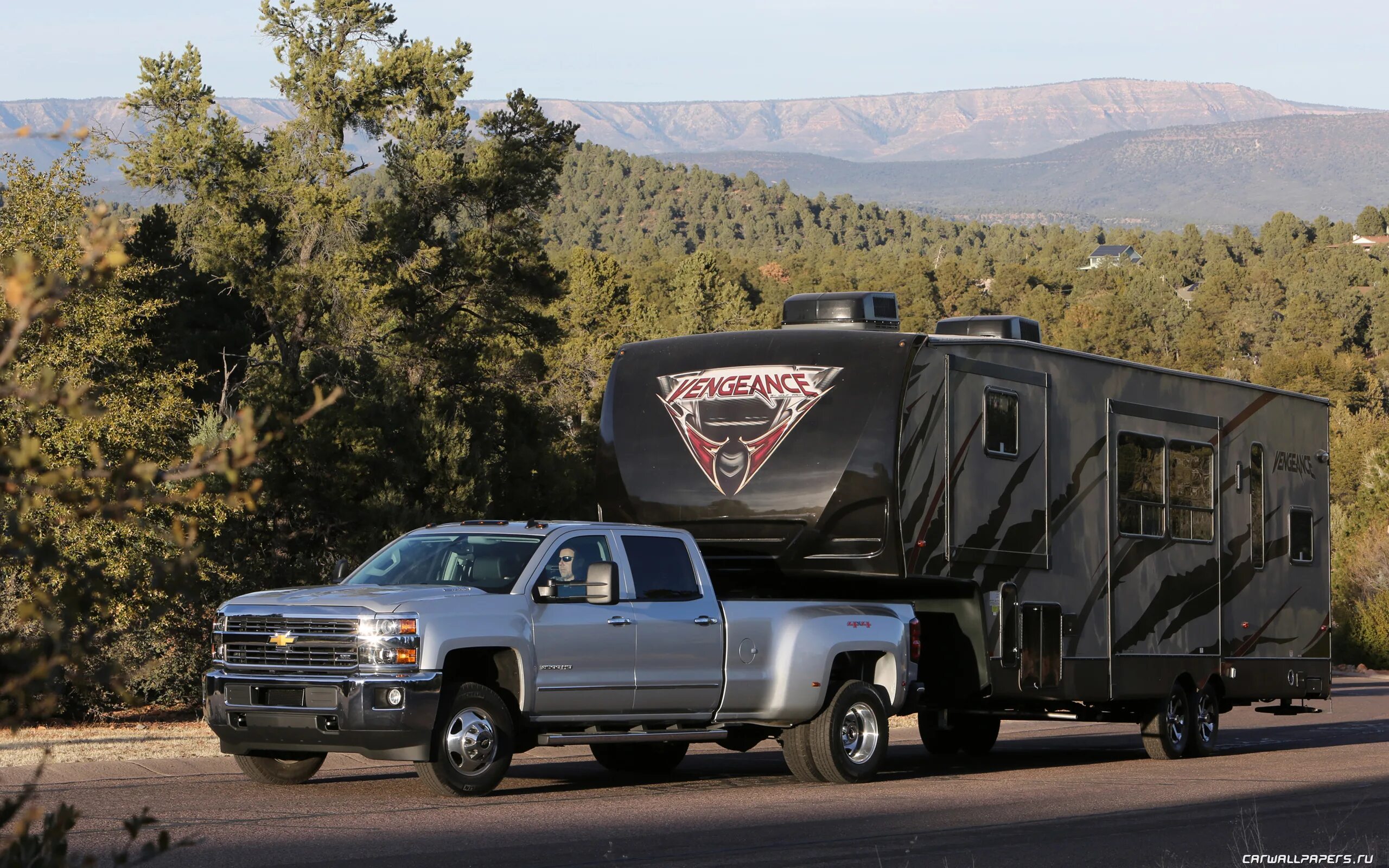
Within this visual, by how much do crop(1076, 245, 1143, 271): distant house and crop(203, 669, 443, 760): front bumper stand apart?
126m

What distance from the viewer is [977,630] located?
45.8 feet

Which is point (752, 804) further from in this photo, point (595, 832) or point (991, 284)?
point (991, 284)

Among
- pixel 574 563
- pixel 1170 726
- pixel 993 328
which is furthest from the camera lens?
pixel 1170 726

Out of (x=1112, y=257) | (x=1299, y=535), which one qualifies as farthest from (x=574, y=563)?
(x=1112, y=257)

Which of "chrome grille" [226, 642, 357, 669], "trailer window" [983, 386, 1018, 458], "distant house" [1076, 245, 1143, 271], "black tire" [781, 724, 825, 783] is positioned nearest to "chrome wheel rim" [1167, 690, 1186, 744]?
"trailer window" [983, 386, 1018, 458]

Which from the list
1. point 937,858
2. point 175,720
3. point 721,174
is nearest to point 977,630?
point 937,858

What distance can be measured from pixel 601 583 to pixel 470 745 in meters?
1.45

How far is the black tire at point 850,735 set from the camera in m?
13.2

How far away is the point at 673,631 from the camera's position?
1240cm

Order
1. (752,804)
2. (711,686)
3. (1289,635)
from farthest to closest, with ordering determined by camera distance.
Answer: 1. (1289,635)
2. (711,686)
3. (752,804)

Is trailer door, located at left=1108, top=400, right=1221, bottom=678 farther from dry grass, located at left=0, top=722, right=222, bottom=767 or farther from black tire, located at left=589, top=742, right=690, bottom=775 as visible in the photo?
dry grass, located at left=0, top=722, right=222, bottom=767

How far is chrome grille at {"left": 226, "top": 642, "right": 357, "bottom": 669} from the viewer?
11133 millimetres

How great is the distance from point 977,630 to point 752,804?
10.00ft

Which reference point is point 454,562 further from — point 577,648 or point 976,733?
point 976,733
